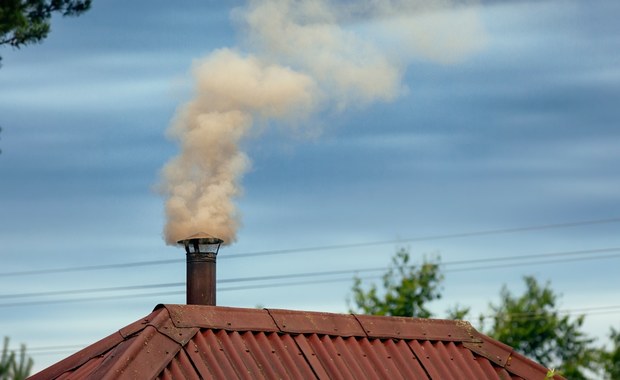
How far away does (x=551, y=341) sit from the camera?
53.7 metres

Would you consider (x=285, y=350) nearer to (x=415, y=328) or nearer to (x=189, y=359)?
(x=189, y=359)

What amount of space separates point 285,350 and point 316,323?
0.78 metres

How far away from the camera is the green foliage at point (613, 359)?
46028 millimetres

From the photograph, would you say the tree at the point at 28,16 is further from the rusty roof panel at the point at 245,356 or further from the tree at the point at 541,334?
the tree at the point at 541,334

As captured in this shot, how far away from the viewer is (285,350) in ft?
39.3

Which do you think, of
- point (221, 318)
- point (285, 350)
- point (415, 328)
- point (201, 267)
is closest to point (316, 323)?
point (285, 350)

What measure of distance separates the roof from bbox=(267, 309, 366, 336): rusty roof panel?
13 millimetres

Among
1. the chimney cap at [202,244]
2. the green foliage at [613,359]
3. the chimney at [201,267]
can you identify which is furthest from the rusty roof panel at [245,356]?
the green foliage at [613,359]

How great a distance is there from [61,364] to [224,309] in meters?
2.06

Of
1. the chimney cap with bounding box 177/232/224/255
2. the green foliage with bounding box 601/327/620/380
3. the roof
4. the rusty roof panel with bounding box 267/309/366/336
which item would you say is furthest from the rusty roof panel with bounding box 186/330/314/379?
the green foliage with bounding box 601/327/620/380

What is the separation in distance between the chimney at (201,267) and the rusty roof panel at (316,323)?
1.10m

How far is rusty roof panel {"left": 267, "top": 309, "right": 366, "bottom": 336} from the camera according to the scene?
12414mm

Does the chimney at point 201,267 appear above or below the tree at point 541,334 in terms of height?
below

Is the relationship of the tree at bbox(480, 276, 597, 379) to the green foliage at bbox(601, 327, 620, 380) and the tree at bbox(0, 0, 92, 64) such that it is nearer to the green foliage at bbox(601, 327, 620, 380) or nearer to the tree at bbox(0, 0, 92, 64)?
the green foliage at bbox(601, 327, 620, 380)
